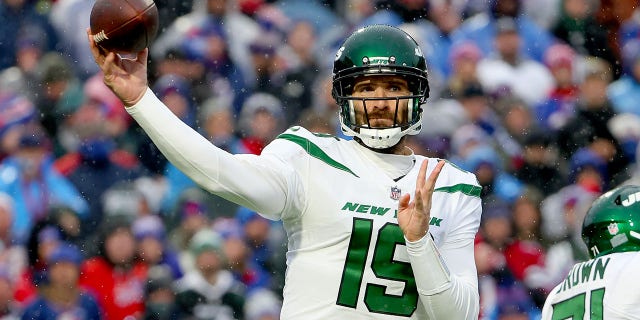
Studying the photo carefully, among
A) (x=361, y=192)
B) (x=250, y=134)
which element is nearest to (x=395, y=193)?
(x=361, y=192)

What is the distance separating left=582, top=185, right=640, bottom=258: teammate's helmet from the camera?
361cm

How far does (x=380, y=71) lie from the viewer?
3.21 metres

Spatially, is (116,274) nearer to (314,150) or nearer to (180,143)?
(314,150)

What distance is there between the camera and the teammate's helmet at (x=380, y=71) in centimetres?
319

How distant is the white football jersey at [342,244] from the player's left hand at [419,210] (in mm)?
148

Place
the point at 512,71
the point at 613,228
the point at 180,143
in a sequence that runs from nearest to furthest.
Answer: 1. the point at 180,143
2. the point at 613,228
3. the point at 512,71

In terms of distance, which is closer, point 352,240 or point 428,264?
point 428,264

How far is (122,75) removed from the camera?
2.66 m

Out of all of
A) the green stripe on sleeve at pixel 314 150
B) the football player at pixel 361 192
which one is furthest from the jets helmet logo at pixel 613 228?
the green stripe on sleeve at pixel 314 150

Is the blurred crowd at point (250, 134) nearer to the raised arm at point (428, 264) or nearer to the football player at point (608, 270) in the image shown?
the football player at point (608, 270)

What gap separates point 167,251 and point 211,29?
4.99 ft

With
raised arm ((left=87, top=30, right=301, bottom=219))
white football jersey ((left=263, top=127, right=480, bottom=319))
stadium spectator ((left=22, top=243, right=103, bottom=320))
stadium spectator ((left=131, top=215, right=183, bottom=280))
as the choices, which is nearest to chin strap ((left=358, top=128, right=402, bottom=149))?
white football jersey ((left=263, top=127, right=480, bottom=319))

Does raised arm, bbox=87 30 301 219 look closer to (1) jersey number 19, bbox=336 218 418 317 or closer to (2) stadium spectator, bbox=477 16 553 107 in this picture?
(1) jersey number 19, bbox=336 218 418 317

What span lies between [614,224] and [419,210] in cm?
104
